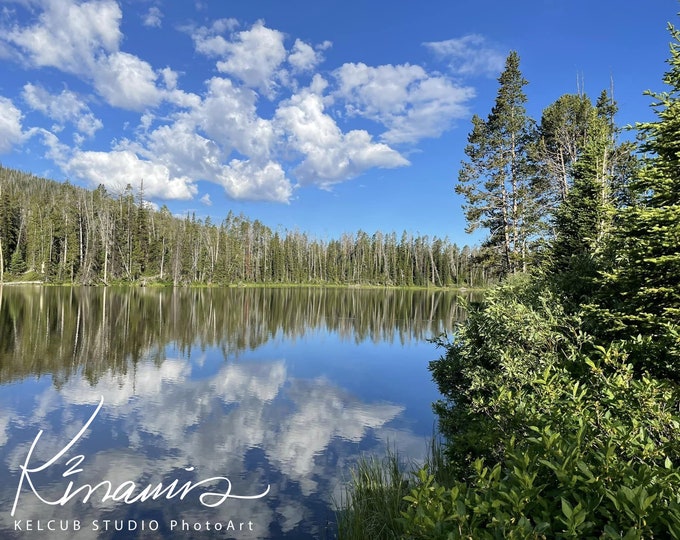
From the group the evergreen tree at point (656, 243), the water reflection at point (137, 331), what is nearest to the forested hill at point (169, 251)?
the water reflection at point (137, 331)

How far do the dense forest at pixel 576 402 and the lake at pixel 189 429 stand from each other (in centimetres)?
240

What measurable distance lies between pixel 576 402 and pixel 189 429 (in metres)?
12.1

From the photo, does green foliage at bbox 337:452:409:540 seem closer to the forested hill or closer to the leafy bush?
the leafy bush

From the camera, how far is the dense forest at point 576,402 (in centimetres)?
292

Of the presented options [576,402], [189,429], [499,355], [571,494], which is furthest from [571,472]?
[189,429]

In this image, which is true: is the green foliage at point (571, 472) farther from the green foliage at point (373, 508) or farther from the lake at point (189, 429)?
the lake at point (189, 429)

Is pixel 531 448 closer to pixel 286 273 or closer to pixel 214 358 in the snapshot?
pixel 214 358

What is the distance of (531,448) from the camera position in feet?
12.1

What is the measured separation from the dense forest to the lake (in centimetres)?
240

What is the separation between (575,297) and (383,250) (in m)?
151

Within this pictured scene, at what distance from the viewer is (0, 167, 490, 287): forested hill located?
87.4 m

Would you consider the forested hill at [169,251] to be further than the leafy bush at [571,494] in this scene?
Yes

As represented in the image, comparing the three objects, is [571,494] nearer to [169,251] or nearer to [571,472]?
[571,472]

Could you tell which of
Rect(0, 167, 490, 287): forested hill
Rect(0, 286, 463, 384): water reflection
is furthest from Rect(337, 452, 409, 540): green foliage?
Rect(0, 167, 490, 287): forested hill
